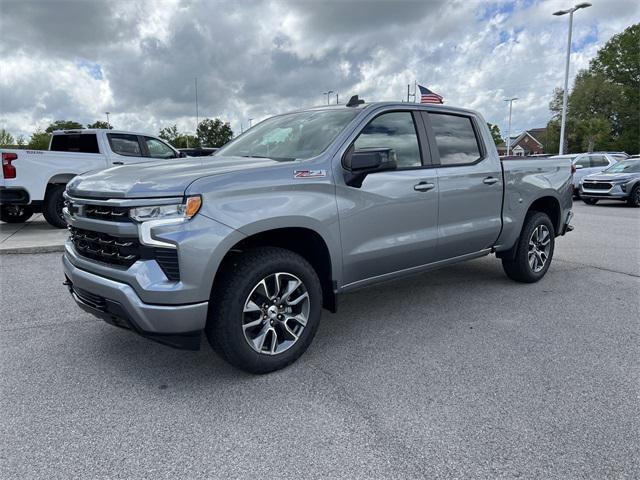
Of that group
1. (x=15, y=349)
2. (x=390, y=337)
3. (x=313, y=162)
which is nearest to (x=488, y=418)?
(x=390, y=337)

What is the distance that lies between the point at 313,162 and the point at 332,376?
1480 millimetres

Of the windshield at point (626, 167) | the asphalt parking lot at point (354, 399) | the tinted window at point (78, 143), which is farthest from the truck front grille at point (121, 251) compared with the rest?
the windshield at point (626, 167)

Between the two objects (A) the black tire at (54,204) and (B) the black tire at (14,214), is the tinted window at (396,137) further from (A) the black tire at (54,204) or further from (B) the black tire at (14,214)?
(B) the black tire at (14,214)

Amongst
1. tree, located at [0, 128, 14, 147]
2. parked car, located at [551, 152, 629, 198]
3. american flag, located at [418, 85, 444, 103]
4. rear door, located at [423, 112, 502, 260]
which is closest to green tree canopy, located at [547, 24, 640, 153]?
parked car, located at [551, 152, 629, 198]

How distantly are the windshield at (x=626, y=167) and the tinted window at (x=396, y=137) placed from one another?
14355 millimetres

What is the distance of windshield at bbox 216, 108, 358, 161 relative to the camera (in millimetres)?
3592

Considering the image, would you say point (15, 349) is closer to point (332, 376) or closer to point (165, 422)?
point (165, 422)

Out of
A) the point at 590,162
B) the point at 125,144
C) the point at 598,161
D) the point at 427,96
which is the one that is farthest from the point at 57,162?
the point at 598,161

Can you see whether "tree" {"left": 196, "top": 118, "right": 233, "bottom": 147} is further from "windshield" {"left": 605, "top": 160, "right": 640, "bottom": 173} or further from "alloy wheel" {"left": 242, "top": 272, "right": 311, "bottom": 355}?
"alloy wheel" {"left": 242, "top": 272, "right": 311, "bottom": 355}

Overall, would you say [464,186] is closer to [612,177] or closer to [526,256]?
[526,256]

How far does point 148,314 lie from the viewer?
8.79 ft

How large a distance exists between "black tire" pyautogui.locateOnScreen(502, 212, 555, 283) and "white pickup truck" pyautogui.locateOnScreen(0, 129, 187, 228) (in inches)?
211

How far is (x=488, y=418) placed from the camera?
2629mm

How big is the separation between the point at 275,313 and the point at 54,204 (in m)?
7.47
